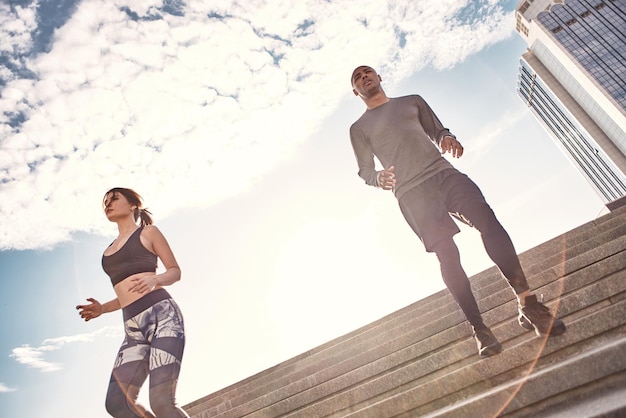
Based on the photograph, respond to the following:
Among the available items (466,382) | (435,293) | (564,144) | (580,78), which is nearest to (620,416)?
(466,382)

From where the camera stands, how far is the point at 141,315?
235 centimetres

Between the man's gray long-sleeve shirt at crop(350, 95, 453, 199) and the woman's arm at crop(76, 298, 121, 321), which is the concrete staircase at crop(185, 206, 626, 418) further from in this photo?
the woman's arm at crop(76, 298, 121, 321)

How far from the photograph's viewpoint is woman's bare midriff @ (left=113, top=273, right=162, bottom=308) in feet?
7.91

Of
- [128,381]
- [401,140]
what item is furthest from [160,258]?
[401,140]

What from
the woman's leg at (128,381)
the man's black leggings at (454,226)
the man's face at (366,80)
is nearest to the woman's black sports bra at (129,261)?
the woman's leg at (128,381)

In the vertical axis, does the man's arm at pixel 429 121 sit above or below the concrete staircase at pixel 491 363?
above

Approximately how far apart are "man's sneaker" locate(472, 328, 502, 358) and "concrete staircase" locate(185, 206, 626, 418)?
76mm

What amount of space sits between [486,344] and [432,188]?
1031 millimetres

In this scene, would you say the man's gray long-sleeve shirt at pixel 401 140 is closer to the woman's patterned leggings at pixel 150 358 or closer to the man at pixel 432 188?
the man at pixel 432 188

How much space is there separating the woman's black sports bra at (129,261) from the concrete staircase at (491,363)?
5.51 feet

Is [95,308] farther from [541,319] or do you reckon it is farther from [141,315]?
[541,319]

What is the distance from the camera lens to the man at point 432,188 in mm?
2135

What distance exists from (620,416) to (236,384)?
5.71 m

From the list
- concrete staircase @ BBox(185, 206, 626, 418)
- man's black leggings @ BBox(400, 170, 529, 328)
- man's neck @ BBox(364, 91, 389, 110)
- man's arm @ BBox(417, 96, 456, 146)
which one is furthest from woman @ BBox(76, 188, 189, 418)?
man's arm @ BBox(417, 96, 456, 146)
